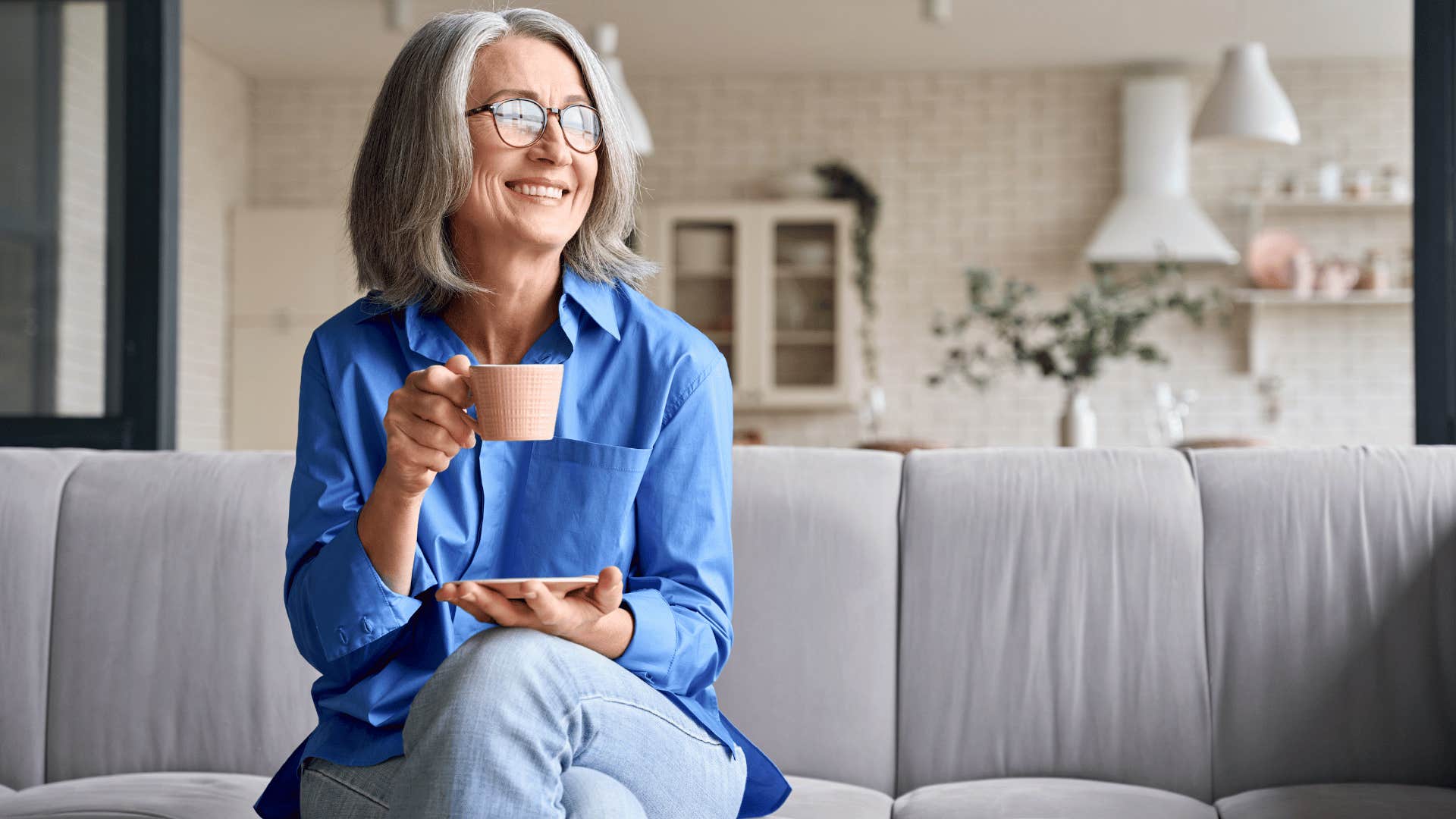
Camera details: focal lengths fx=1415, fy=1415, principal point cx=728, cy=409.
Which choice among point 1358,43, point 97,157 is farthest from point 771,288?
point 97,157

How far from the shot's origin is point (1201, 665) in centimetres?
203

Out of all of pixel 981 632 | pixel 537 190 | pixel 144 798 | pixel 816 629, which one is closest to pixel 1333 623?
pixel 981 632

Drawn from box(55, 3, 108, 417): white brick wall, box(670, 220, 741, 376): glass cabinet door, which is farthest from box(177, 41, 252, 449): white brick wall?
box(55, 3, 108, 417): white brick wall

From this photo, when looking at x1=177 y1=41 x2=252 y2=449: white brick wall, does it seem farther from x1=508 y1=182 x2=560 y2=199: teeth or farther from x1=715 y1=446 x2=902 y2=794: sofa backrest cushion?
x1=508 y1=182 x2=560 y2=199: teeth

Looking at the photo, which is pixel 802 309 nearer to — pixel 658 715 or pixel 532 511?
pixel 532 511

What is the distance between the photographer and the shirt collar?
1471 millimetres

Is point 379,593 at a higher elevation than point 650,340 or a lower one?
lower

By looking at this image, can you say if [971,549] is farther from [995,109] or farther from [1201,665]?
[995,109]

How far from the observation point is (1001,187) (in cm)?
726

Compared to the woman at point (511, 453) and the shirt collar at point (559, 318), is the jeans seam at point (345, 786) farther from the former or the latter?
the shirt collar at point (559, 318)

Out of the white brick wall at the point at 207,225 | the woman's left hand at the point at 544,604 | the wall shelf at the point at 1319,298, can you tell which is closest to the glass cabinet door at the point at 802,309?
the wall shelf at the point at 1319,298

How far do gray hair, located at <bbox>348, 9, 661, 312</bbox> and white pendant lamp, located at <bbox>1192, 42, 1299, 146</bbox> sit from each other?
393cm

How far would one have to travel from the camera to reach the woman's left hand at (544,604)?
1127mm

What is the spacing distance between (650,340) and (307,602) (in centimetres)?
44
